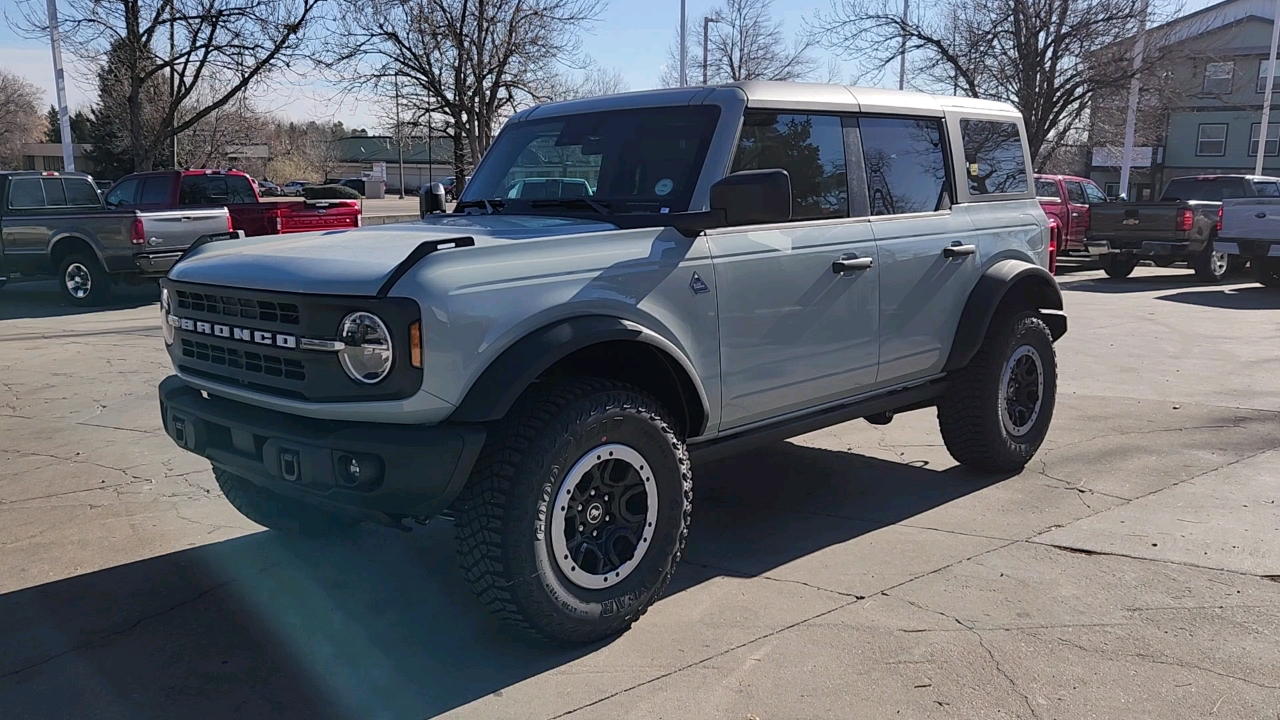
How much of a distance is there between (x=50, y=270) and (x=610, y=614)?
1354 centimetres

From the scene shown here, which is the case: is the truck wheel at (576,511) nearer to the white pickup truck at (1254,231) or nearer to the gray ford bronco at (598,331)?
the gray ford bronco at (598,331)

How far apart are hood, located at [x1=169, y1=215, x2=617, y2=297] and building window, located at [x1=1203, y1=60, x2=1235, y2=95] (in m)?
45.1

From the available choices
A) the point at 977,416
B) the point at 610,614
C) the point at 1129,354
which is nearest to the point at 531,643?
the point at 610,614

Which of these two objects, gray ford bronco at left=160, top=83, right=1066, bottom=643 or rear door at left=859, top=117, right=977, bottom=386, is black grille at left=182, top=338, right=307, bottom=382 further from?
rear door at left=859, top=117, right=977, bottom=386

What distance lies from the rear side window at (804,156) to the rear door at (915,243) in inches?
9.0

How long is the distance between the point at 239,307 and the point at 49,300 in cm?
1366

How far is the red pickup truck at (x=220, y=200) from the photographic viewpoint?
15172 millimetres

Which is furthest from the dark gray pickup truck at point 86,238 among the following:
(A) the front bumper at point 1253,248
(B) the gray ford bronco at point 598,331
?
(A) the front bumper at point 1253,248

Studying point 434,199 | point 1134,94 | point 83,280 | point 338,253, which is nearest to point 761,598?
point 338,253

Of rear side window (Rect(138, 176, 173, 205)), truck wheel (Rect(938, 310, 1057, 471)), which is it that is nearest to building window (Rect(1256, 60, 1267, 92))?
rear side window (Rect(138, 176, 173, 205))

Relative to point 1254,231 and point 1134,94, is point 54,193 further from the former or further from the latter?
point 1134,94

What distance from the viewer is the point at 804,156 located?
15.5 ft

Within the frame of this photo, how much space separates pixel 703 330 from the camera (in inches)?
160

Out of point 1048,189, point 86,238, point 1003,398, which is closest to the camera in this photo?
point 1003,398
